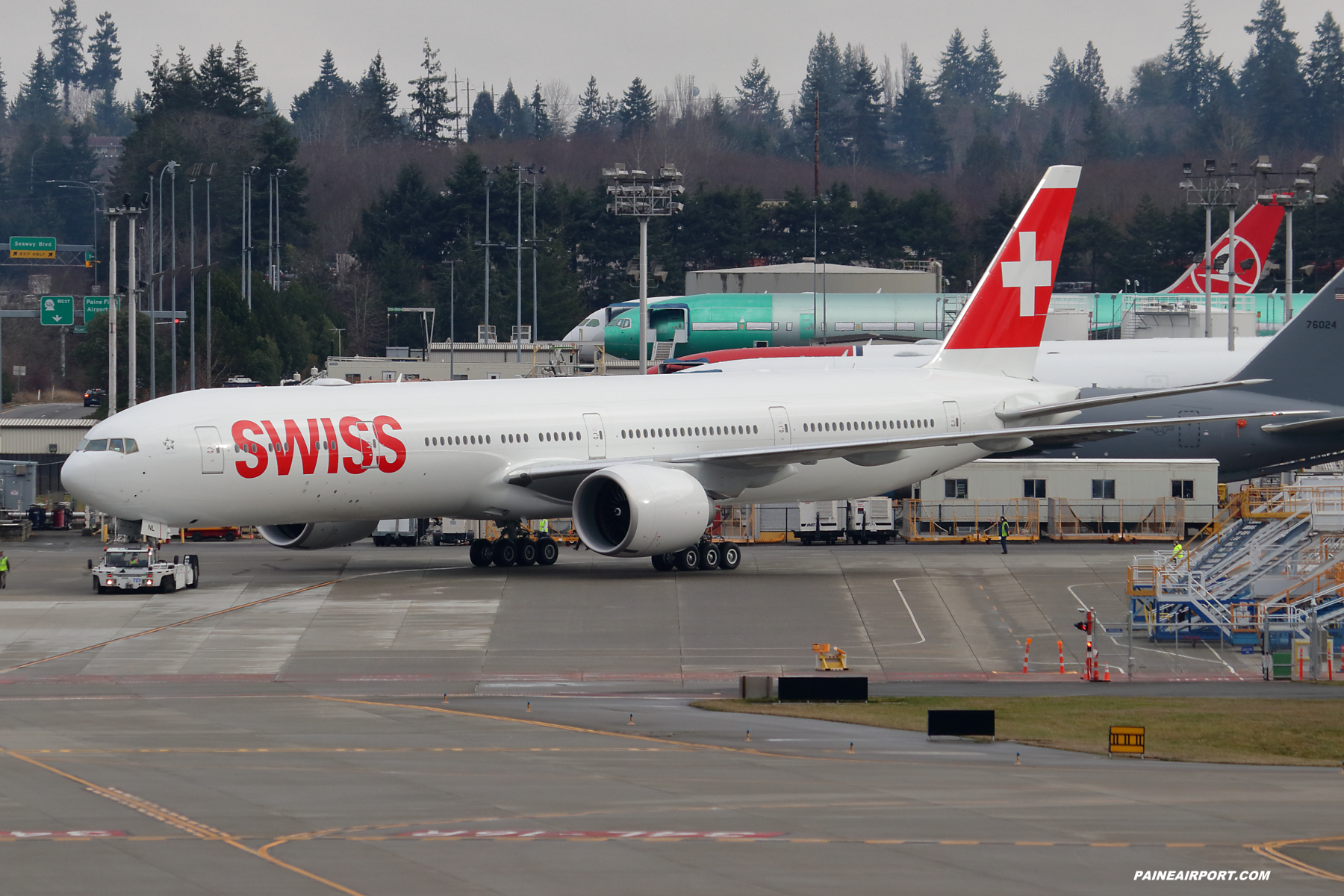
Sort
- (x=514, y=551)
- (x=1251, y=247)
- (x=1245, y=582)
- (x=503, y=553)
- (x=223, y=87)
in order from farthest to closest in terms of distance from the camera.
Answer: (x=223, y=87)
(x=1251, y=247)
(x=514, y=551)
(x=503, y=553)
(x=1245, y=582)

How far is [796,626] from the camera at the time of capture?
3953cm

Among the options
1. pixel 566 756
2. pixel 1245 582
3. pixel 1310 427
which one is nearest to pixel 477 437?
pixel 1245 582

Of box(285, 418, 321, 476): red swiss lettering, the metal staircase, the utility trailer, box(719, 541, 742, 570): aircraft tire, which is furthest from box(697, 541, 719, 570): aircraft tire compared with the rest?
the utility trailer

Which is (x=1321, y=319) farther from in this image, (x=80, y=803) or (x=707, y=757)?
(x=80, y=803)

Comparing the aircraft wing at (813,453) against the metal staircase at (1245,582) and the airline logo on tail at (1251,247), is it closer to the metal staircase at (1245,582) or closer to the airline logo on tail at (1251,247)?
the metal staircase at (1245,582)

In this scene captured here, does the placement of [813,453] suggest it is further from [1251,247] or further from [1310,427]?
[1251,247]

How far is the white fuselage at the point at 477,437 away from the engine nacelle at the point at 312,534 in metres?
2.81

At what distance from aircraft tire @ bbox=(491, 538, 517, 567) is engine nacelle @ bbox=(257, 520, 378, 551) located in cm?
331

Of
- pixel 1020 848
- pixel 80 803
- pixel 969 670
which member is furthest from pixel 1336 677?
pixel 80 803

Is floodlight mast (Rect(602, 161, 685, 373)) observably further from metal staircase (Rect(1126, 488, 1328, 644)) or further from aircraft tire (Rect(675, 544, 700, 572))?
metal staircase (Rect(1126, 488, 1328, 644))

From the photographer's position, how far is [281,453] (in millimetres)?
42312

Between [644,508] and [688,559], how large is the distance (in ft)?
14.0

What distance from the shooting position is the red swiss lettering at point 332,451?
42.7 m

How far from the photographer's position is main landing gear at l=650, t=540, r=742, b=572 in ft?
154
